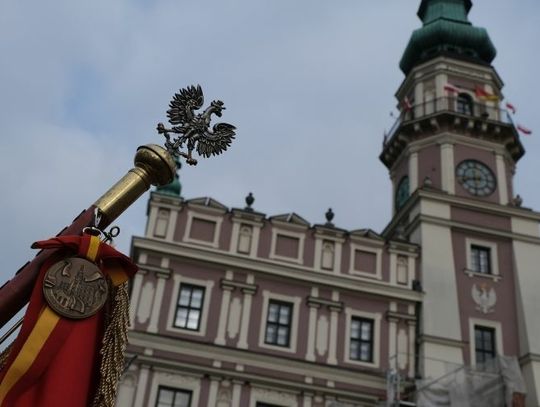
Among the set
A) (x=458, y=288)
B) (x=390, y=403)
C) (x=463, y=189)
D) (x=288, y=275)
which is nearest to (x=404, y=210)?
(x=463, y=189)

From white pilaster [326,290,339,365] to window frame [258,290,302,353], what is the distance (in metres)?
1.02

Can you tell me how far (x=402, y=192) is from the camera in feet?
Answer: 89.9

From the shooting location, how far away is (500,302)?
899 inches

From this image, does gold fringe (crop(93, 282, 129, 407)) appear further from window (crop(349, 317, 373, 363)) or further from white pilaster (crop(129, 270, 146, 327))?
window (crop(349, 317, 373, 363))

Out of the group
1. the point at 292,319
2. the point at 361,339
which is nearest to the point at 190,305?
the point at 292,319

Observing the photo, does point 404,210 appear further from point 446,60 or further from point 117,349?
point 117,349

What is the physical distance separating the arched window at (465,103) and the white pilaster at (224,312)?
1226cm

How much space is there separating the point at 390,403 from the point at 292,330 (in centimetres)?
363

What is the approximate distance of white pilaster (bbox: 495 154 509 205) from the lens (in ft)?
83.0

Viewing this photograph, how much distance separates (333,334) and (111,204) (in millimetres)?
17266

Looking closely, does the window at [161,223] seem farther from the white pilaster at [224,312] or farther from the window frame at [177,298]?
the white pilaster at [224,312]

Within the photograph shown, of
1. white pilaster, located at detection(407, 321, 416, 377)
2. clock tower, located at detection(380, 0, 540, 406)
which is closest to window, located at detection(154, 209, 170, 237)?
white pilaster, located at detection(407, 321, 416, 377)

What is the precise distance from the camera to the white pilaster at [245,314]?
67.4ft

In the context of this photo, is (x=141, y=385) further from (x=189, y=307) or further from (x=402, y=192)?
(x=402, y=192)
